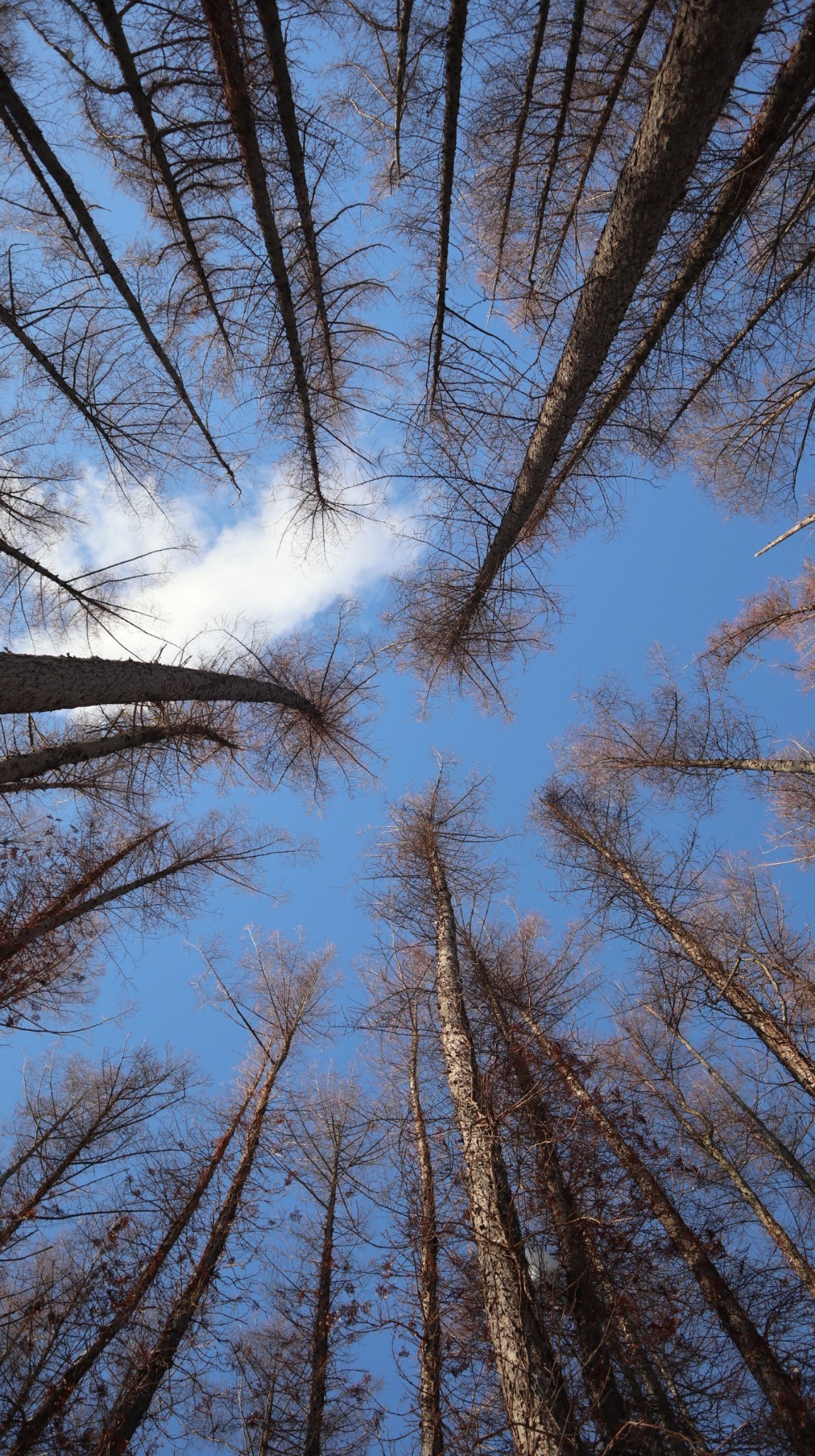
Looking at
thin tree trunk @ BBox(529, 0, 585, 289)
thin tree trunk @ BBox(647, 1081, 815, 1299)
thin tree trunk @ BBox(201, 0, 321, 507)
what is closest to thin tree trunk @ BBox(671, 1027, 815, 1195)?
thin tree trunk @ BBox(647, 1081, 815, 1299)

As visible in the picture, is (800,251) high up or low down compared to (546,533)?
down

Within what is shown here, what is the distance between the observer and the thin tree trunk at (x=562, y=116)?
4.26 meters

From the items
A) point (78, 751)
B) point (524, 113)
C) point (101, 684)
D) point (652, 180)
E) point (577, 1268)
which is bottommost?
point (577, 1268)

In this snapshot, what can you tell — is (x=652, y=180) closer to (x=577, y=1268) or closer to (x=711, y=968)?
(x=711, y=968)

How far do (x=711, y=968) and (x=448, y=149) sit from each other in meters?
7.57

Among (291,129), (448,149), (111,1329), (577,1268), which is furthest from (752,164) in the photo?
(111,1329)

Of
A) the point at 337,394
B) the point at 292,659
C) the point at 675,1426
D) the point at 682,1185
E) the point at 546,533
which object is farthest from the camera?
the point at 292,659

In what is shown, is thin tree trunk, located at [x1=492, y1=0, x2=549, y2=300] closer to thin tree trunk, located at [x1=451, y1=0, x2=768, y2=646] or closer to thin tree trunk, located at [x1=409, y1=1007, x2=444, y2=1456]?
thin tree trunk, located at [x1=451, y1=0, x2=768, y2=646]

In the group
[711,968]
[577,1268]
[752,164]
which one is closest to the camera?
[752,164]

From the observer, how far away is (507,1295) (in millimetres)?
3309

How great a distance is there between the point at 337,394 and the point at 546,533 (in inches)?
103

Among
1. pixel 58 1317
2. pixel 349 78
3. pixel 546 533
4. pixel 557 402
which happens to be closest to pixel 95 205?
pixel 349 78

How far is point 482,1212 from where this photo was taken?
3693 millimetres

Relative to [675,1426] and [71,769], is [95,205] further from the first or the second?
[675,1426]
